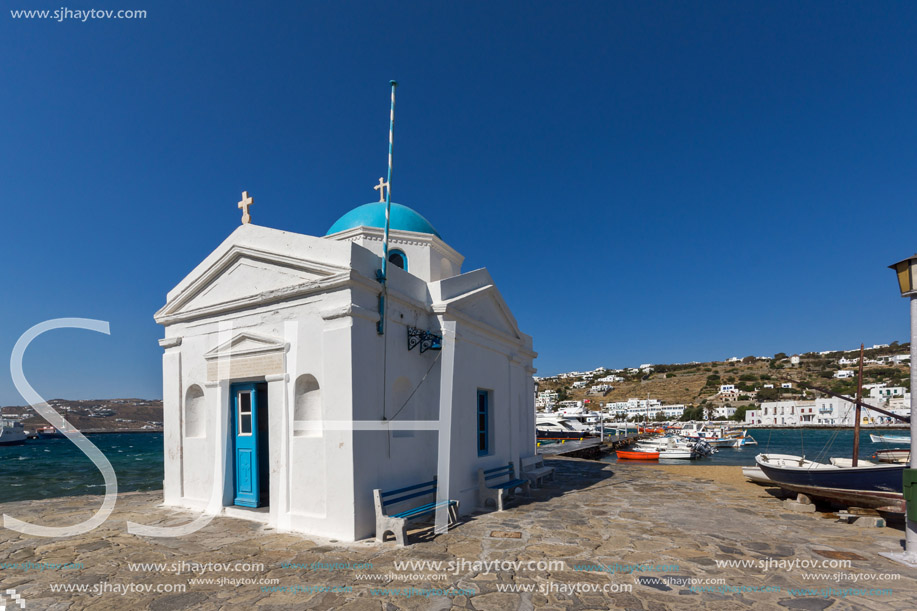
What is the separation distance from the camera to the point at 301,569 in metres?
5.61

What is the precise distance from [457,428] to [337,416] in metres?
2.82

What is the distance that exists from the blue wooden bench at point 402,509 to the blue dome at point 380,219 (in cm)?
547

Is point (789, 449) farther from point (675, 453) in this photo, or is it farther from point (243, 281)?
point (243, 281)

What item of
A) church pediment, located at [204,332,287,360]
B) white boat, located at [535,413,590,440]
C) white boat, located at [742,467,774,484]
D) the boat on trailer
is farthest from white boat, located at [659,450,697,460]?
church pediment, located at [204,332,287,360]

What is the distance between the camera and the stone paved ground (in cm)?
480

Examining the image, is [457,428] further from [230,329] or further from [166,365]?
[166,365]

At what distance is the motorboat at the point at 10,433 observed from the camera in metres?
63.1

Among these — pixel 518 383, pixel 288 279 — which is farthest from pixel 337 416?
pixel 518 383

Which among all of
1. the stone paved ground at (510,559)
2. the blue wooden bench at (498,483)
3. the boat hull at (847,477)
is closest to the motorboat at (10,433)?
the stone paved ground at (510,559)

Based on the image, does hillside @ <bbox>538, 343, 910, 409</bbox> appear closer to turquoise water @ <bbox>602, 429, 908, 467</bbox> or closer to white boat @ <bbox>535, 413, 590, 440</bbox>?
turquoise water @ <bbox>602, 429, 908, 467</bbox>

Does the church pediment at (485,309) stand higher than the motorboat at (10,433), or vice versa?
the church pediment at (485,309)

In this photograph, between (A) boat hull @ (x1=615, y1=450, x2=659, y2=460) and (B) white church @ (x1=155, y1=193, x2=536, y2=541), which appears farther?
(A) boat hull @ (x1=615, y1=450, x2=659, y2=460)

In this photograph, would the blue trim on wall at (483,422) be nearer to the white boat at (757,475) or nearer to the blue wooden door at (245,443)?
the blue wooden door at (245,443)

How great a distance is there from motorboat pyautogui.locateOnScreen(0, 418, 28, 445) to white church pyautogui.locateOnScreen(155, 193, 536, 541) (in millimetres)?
75765
